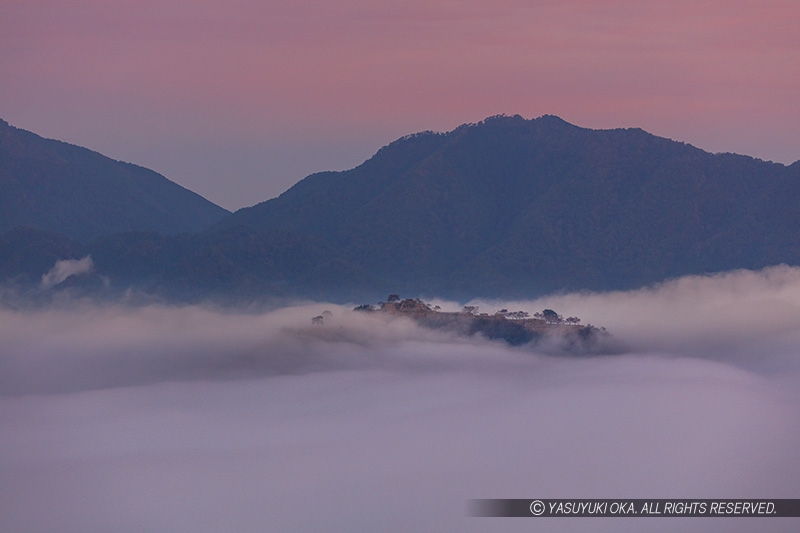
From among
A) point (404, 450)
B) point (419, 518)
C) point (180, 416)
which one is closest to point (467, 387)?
point (404, 450)

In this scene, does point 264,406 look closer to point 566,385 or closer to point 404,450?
point 404,450

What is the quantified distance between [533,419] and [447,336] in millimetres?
23131

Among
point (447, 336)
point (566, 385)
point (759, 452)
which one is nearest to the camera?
point (759, 452)

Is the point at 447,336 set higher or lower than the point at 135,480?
higher

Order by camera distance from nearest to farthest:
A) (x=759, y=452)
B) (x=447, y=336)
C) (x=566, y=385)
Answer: (x=759, y=452)
(x=566, y=385)
(x=447, y=336)

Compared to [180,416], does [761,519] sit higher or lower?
lower

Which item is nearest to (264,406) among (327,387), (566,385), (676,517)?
(327,387)

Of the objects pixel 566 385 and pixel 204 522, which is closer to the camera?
pixel 204 522

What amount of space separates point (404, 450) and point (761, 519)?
46663 mm

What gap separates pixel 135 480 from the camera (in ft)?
529

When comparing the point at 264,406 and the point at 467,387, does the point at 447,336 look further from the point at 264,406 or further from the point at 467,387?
the point at 264,406

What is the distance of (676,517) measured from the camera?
14375 centimetres

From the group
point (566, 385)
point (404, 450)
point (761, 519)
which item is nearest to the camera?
point (761, 519)

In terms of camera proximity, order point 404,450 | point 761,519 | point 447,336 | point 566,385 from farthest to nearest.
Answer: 1. point 447,336
2. point 566,385
3. point 404,450
4. point 761,519
